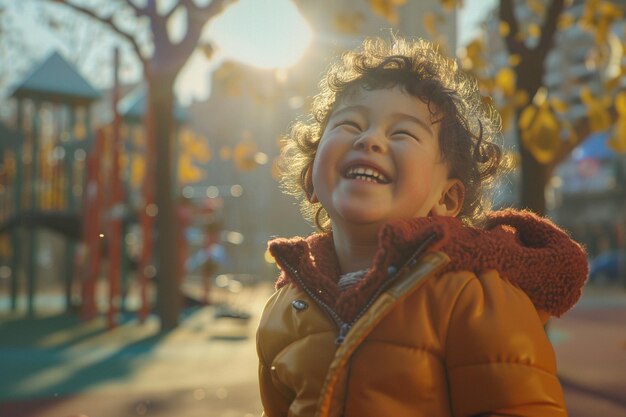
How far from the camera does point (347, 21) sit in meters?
6.74

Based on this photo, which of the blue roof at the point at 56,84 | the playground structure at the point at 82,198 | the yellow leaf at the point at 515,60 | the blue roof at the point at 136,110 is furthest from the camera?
the blue roof at the point at 136,110

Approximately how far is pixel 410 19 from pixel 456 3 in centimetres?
3435

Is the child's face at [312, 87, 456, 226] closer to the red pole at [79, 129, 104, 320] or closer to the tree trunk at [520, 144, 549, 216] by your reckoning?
the tree trunk at [520, 144, 549, 216]

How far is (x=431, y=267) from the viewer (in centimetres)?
157

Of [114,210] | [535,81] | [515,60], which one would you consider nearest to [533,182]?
[535,81]

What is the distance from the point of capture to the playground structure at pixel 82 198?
9.53m

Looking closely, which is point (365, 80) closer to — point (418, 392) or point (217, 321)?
point (418, 392)

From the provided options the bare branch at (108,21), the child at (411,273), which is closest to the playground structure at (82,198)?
the bare branch at (108,21)

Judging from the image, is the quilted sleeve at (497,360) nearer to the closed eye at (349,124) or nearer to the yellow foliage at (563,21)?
the closed eye at (349,124)

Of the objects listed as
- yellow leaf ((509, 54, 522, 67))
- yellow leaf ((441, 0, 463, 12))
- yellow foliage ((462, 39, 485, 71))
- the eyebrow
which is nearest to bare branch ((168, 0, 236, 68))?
yellow foliage ((462, 39, 485, 71))

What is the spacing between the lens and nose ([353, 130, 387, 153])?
65.2 inches

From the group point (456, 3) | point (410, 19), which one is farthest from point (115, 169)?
point (410, 19)

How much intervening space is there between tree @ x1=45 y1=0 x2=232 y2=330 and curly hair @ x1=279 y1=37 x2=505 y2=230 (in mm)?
6677

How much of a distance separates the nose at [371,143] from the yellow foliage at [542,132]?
12.4ft
